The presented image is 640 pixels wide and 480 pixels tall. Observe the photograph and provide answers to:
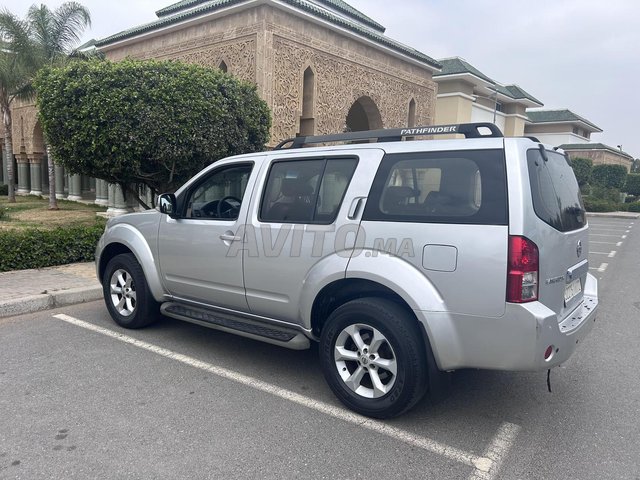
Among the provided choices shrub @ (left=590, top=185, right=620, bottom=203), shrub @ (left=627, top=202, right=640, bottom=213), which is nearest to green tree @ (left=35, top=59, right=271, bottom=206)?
shrub @ (left=627, top=202, right=640, bottom=213)

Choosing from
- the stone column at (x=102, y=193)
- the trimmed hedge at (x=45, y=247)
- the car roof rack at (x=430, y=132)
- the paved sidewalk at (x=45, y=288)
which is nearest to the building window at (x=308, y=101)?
the trimmed hedge at (x=45, y=247)

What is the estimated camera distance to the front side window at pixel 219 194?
4.45 m

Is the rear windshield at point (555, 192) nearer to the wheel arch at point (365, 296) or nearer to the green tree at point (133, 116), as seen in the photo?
the wheel arch at point (365, 296)

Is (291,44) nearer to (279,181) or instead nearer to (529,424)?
(279,181)

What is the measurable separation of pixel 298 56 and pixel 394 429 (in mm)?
13256

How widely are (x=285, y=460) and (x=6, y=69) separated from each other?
21490mm

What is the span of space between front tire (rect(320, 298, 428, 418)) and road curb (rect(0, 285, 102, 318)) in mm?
4141

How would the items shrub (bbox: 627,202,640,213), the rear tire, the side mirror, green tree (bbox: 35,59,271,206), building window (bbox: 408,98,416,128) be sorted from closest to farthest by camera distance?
the side mirror < the rear tire < green tree (bbox: 35,59,271,206) < building window (bbox: 408,98,416,128) < shrub (bbox: 627,202,640,213)

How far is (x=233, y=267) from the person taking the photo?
4219mm

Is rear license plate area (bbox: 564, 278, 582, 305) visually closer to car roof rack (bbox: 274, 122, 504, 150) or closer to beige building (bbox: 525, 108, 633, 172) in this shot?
car roof rack (bbox: 274, 122, 504, 150)

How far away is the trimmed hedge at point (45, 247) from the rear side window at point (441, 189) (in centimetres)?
647

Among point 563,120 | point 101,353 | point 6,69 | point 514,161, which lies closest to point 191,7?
point 6,69

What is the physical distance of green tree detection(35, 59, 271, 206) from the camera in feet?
25.8

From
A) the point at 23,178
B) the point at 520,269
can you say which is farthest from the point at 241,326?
the point at 23,178
